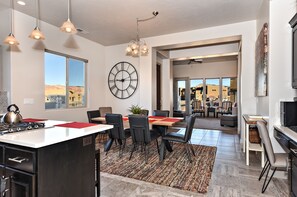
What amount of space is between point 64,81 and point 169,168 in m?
3.97

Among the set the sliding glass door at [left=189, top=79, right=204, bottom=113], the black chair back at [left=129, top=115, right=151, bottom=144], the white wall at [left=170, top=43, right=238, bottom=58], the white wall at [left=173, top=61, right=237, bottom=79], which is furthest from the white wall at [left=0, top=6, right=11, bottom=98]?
the sliding glass door at [left=189, top=79, right=204, bottom=113]

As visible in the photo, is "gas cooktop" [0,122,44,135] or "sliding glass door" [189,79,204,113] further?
"sliding glass door" [189,79,204,113]

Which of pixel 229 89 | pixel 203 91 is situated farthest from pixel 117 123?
pixel 229 89

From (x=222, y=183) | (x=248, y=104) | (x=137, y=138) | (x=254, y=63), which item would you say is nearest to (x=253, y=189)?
(x=222, y=183)

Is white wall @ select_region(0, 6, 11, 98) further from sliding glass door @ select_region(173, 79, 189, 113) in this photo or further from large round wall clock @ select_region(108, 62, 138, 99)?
sliding glass door @ select_region(173, 79, 189, 113)

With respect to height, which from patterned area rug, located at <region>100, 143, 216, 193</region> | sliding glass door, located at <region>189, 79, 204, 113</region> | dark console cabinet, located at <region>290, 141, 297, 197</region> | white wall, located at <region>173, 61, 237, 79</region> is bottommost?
patterned area rug, located at <region>100, 143, 216, 193</region>

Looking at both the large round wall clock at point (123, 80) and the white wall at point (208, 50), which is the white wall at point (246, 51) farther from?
the large round wall clock at point (123, 80)

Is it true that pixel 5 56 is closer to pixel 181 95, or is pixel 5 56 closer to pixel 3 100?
pixel 3 100

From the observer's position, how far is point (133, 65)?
605 cm

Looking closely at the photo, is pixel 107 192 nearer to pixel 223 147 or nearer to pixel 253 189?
pixel 253 189

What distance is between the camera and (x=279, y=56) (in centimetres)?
276

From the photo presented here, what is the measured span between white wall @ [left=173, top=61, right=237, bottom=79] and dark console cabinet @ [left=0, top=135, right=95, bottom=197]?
→ 978 cm

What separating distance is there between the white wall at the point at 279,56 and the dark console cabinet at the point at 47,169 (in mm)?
2845

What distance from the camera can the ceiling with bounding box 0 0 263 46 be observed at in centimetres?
356
